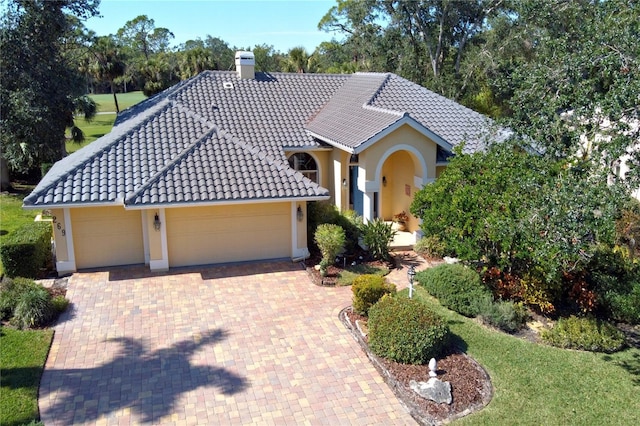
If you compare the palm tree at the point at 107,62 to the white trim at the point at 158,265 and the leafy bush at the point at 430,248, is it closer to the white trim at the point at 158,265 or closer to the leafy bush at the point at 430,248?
the white trim at the point at 158,265

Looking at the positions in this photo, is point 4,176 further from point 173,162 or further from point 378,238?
point 378,238

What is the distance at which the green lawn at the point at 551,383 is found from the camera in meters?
10.1

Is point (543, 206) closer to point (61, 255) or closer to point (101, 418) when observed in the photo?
point (101, 418)

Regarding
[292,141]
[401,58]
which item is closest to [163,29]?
[401,58]

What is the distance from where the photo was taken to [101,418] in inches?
391

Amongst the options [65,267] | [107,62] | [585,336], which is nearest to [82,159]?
[65,267]

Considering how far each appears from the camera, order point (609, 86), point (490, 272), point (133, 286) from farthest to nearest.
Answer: point (133, 286) < point (490, 272) < point (609, 86)

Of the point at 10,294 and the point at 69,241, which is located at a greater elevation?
the point at 69,241

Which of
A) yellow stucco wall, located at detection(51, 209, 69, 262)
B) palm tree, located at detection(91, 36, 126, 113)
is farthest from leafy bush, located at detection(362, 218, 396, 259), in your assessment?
palm tree, located at detection(91, 36, 126, 113)

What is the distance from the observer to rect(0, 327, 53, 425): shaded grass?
32.7 ft

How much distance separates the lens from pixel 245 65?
2645 cm

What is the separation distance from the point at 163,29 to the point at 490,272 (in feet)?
391

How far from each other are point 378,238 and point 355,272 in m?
1.56

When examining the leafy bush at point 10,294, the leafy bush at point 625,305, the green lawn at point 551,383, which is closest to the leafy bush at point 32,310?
the leafy bush at point 10,294
